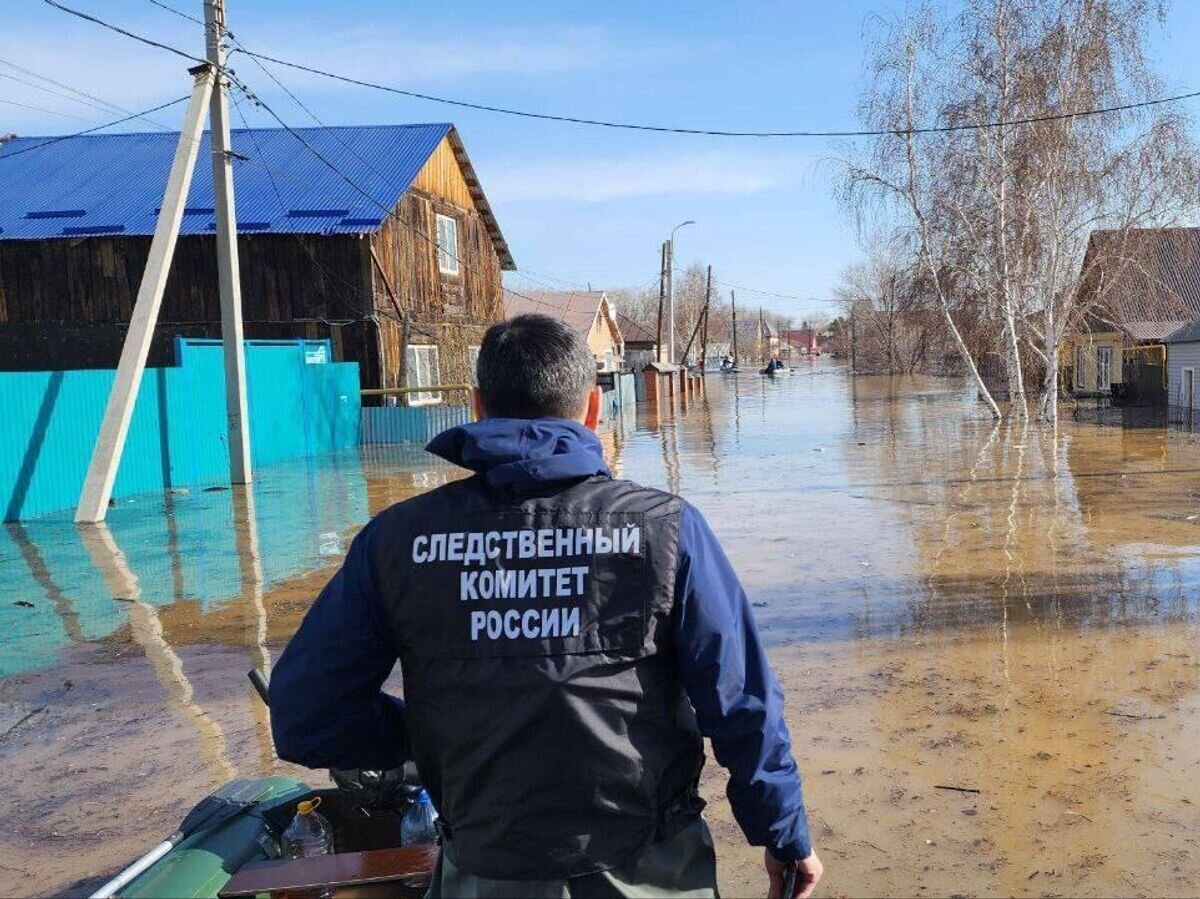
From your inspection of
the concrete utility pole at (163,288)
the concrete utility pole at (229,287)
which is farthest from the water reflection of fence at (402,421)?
the concrete utility pole at (229,287)

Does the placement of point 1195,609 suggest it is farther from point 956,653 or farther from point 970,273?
point 970,273

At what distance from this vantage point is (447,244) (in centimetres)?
2769

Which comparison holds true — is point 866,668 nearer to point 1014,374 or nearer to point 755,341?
point 1014,374

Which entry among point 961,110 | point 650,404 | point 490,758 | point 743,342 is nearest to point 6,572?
point 490,758

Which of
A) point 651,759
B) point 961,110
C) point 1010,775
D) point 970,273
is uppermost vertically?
point 961,110

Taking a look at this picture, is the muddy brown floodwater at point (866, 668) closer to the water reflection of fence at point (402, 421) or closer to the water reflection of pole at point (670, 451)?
the water reflection of pole at point (670, 451)

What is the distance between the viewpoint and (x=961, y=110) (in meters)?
24.2

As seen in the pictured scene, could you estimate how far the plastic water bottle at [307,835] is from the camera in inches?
109

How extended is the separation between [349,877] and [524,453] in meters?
1.13

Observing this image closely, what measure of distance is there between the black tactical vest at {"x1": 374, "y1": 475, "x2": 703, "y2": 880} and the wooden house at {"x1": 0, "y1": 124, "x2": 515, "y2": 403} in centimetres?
2048

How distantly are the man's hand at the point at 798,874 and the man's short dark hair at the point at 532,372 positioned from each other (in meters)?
0.91

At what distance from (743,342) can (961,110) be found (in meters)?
135

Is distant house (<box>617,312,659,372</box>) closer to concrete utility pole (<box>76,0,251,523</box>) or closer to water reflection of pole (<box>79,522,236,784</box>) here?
concrete utility pole (<box>76,0,251,523</box>)

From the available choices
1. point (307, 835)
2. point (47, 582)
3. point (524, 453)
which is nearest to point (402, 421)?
point (47, 582)
